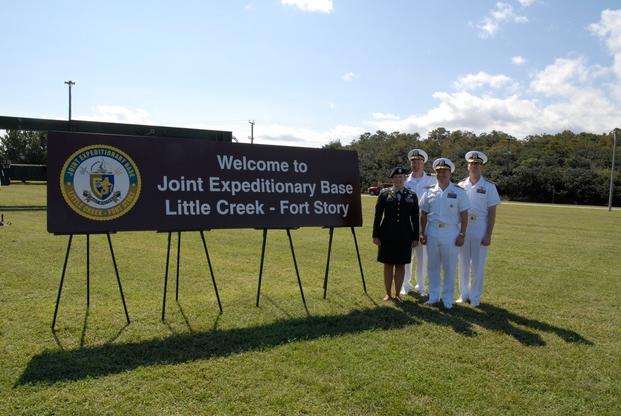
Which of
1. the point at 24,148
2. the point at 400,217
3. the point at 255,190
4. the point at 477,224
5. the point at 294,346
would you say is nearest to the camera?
the point at 294,346

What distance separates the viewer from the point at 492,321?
5.29m

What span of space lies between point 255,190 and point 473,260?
9.70 feet

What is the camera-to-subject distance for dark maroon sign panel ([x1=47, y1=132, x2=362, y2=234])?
4.35 metres

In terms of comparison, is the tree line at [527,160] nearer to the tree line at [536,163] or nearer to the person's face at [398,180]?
the tree line at [536,163]

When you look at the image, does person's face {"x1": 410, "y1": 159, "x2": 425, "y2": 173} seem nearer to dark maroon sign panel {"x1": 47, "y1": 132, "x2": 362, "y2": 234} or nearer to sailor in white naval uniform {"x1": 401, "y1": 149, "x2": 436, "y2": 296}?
sailor in white naval uniform {"x1": 401, "y1": 149, "x2": 436, "y2": 296}

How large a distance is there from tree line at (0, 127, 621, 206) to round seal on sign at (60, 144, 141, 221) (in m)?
31.5

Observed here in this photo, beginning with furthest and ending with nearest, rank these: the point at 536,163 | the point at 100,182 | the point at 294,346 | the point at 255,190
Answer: the point at 536,163 < the point at 255,190 < the point at 100,182 < the point at 294,346

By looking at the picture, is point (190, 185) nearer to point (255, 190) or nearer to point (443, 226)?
point (255, 190)

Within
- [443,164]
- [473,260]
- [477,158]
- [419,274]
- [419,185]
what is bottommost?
[419,274]

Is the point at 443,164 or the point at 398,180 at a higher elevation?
the point at 443,164

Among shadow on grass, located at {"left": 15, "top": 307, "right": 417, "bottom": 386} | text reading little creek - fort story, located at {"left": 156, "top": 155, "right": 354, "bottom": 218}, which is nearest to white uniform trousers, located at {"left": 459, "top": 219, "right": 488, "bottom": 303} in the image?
shadow on grass, located at {"left": 15, "top": 307, "right": 417, "bottom": 386}

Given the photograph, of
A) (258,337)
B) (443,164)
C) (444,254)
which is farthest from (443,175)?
(258,337)

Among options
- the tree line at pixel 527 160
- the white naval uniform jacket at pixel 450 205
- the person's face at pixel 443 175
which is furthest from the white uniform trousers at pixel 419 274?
the tree line at pixel 527 160

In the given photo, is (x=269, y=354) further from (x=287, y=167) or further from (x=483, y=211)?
(x=483, y=211)
